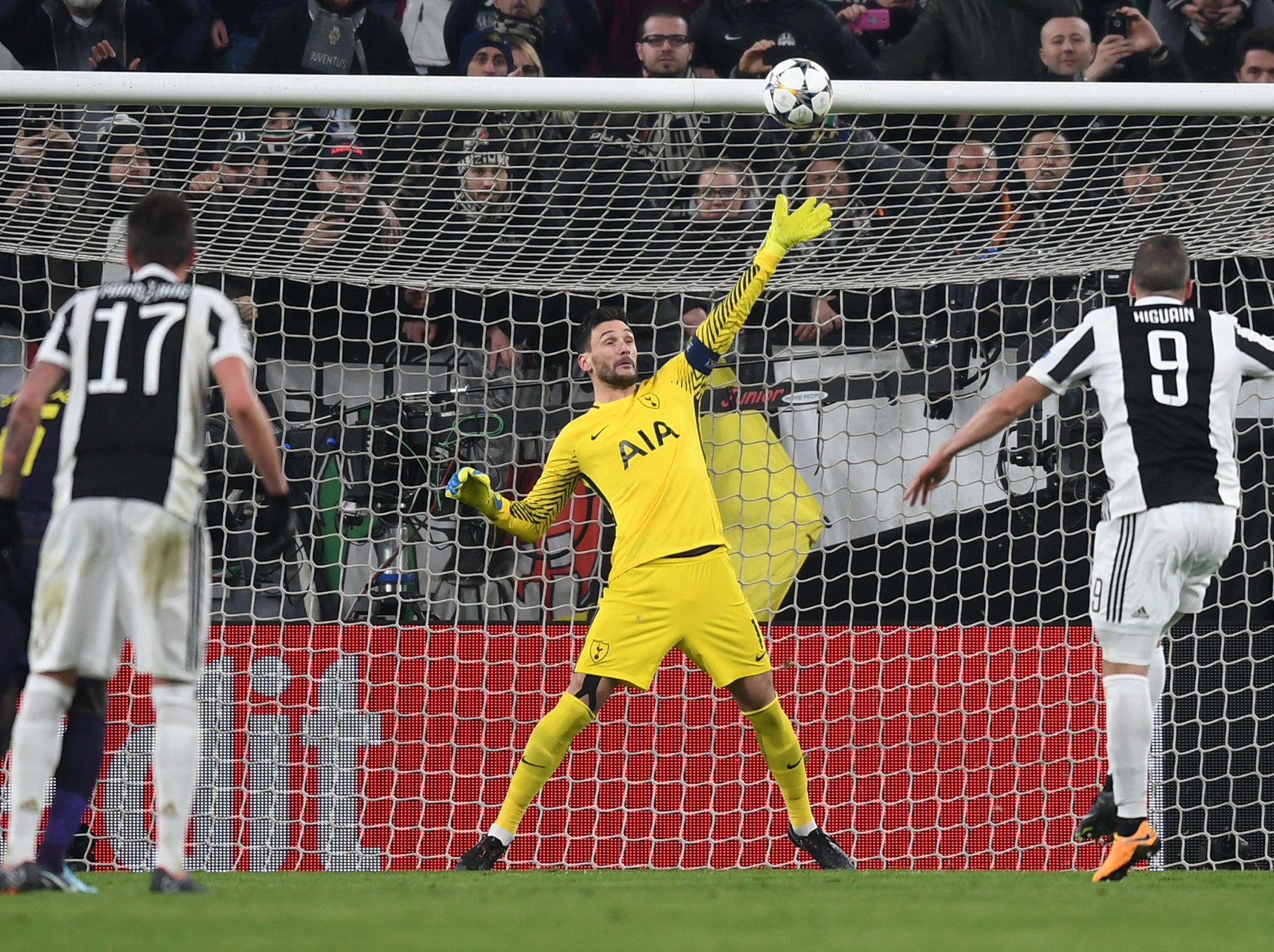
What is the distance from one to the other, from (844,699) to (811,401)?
134cm

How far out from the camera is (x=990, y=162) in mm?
6852

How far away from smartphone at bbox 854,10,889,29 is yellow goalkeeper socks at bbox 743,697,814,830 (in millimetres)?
4670

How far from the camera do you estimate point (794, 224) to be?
587 centimetres

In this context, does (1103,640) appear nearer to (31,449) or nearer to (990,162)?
(990,162)

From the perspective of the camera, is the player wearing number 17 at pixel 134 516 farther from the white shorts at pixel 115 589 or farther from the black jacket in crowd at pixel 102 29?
the black jacket in crowd at pixel 102 29

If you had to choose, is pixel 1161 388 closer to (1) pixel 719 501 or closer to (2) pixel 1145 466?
(2) pixel 1145 466

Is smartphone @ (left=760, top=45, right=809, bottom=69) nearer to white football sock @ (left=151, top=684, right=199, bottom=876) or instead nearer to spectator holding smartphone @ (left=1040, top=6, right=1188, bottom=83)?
spectator holding smartphone @ (left=1040, top=6, right=1188, bottom=83)

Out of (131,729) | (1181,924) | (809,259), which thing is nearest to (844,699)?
(809,259)

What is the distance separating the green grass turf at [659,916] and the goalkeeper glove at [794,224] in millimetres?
2248

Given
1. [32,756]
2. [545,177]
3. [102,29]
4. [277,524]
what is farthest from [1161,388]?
[102,29]

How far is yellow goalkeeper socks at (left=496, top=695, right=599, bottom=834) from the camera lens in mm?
5848

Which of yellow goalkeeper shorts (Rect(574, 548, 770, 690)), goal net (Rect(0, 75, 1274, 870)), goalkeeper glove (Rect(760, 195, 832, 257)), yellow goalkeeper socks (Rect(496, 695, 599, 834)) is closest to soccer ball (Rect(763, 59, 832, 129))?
goalkeeper glove (Rect(760, 195, 832, 257))

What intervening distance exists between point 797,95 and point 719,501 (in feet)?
7.01

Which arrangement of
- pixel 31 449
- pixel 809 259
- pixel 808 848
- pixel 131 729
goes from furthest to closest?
pixel 809 259 < pixel 131 729 < pixel 808 848 < pixel 31 449
